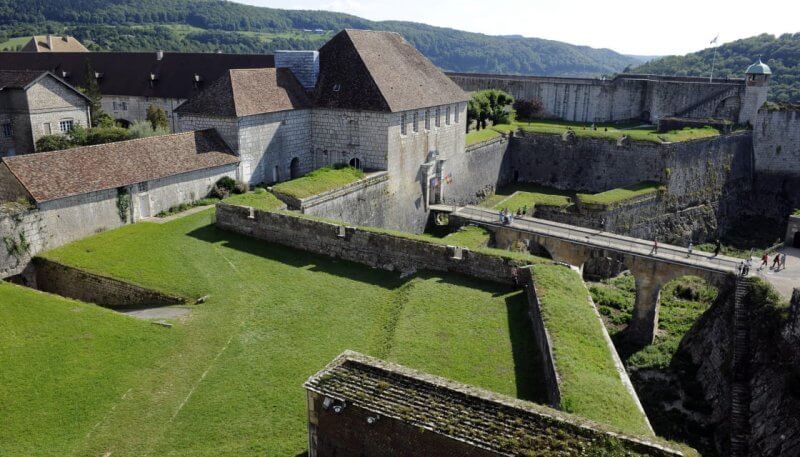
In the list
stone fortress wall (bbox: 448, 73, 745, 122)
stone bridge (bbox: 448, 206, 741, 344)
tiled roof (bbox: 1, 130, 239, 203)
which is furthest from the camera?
stone fortress wall (bbox: 448, 73, 745, 122)

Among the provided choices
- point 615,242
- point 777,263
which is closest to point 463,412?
point 615,242

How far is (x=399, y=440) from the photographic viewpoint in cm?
969

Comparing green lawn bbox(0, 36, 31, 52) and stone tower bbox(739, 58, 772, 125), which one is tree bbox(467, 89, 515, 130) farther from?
green lawn bbox(0, 36, 31, 52)

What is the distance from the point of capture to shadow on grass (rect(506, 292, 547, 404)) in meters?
13.4

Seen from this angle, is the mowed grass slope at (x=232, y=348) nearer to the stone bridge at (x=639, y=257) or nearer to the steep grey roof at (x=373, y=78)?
the stone bridge at (x=639, y=257)

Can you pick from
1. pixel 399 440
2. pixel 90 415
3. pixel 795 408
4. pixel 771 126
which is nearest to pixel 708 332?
pixel 795 408

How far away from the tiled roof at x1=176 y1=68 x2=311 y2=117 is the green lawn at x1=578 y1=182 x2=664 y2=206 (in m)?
17.4

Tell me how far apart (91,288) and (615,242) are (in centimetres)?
2035

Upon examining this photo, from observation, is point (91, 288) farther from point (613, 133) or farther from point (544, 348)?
point (613, 133)

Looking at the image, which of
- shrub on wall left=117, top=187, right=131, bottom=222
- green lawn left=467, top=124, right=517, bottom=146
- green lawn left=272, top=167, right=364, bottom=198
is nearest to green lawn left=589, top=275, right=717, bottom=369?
green lawn left=272, top=167, right=364, bottom=198

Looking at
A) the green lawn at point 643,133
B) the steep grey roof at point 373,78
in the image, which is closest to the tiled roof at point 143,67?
the steep grey roof at point 373,78

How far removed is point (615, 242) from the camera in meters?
25.8

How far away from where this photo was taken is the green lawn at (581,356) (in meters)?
11.2

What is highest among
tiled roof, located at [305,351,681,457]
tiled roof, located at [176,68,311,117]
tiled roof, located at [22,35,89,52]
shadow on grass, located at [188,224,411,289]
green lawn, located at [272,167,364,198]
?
tiled roof, located at [22,35,89,52]
